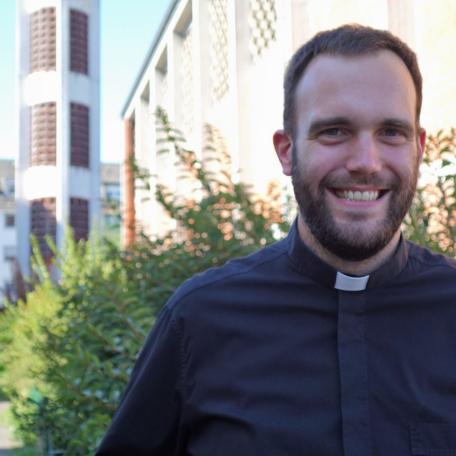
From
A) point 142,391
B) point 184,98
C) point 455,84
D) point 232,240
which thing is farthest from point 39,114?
point 142,391

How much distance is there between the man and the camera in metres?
1.73

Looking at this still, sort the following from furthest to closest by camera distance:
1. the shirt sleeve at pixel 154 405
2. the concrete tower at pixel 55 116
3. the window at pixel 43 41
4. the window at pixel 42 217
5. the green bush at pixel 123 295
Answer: the window at pixel 43 41
the concrete tower at pixel 55 116
the window at pixel 42 217
the green bush at pixel 123 295
the shirt sleeve at pixel 154 405

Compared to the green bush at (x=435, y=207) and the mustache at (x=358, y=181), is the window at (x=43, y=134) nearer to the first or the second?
the green bush at (x=435, y=207)

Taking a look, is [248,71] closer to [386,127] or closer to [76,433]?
[76,433]

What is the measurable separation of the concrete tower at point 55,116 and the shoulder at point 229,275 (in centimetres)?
2023

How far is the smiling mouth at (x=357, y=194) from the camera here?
1.81 m

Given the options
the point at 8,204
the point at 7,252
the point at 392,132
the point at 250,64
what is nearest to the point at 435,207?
the point at 392,132

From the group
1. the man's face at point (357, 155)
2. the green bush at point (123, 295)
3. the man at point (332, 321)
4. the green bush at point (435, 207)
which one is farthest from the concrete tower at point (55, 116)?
the man's face at point (357, 155)

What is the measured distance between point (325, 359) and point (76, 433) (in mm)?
2763

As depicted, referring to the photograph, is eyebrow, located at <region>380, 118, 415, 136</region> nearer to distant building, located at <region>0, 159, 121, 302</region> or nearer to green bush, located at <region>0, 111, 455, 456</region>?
green bush, located at <region>0, 111, 455, 456</region>

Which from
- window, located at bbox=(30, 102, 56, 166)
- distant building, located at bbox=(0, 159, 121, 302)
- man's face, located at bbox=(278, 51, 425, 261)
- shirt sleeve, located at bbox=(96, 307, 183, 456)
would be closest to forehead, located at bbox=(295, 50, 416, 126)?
man's face, located at bbox=(278, 51, 425, 261)

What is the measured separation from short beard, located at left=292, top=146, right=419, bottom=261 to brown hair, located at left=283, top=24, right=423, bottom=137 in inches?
6.8

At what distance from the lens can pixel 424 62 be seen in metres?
8.27

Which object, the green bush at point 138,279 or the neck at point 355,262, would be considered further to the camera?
the green bush at point 138,279
